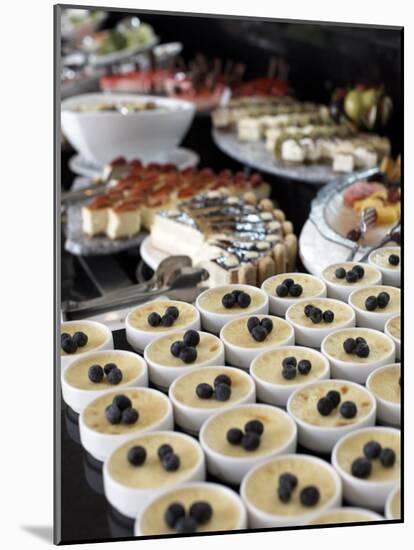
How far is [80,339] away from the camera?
1.67 m

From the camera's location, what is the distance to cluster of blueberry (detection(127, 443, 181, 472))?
1.39m

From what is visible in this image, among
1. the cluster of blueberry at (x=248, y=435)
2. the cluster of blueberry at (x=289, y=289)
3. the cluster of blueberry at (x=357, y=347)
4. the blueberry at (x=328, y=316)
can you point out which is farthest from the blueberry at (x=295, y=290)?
the cluster of blueberry at (x=248, y=435)

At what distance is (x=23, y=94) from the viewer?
1600mm

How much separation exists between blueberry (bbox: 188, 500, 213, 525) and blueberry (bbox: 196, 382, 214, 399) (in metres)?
0.21

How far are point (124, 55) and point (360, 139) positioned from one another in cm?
200

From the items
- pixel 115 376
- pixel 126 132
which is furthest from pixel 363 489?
pixel 126 132

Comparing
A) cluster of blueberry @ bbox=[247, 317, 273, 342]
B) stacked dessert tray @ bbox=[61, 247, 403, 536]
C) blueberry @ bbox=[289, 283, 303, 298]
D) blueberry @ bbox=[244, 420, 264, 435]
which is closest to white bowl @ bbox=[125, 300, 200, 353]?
stacked dessert tray @ bbox=[61, 247, 403, 536]

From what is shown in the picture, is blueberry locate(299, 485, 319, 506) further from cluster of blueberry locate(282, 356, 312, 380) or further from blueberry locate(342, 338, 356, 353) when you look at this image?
blueberry locate(342, 338, 356, 353)

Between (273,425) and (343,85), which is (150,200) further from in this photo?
(343,85)

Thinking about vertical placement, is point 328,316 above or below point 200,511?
above

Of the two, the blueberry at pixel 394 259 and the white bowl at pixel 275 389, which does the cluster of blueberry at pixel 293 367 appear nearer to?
the white bowl at pixel 275 389

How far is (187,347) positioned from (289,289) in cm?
31

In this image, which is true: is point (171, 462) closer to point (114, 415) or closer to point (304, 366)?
point (114, 415)

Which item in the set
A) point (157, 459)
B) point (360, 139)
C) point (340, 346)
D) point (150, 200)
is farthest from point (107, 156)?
point (157, 459)
